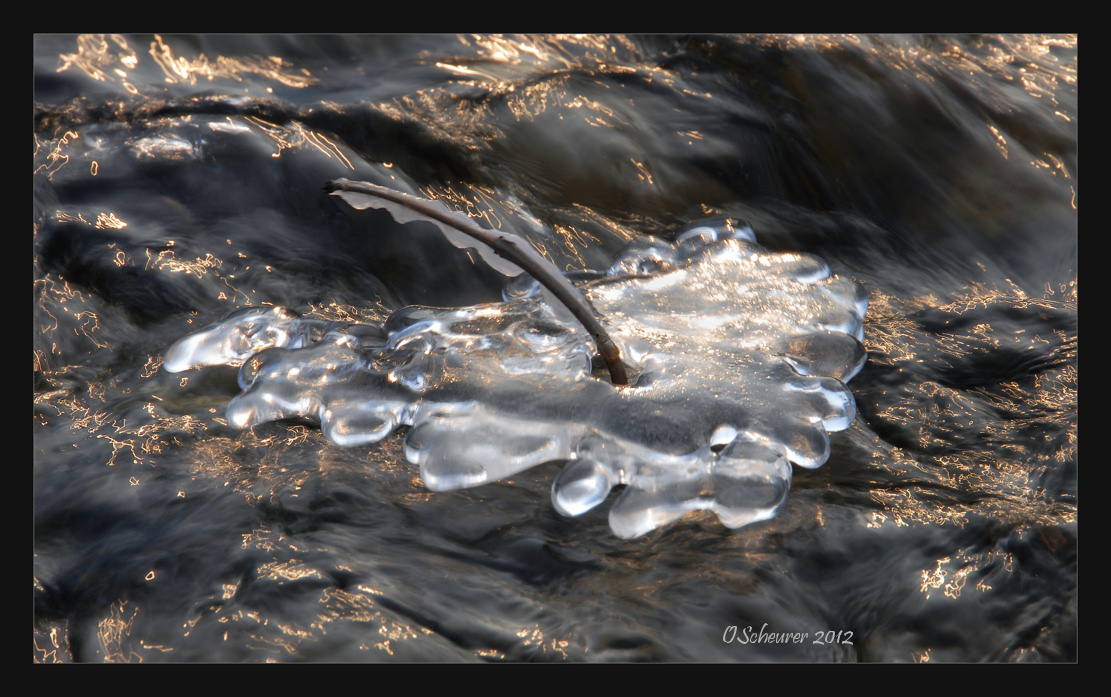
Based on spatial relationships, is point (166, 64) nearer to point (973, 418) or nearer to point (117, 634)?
point (117, 634)

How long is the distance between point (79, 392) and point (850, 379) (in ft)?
5.19

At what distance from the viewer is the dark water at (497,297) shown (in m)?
1.26

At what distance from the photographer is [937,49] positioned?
9.02ft

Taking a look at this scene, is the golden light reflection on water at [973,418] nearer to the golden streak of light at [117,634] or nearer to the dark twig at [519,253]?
the dark twig at [519,253]

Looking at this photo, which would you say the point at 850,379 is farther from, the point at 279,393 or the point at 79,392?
the point at 79,392

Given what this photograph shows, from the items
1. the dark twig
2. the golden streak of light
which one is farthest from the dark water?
the dark twig

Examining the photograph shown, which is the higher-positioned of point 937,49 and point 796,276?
point 937,49

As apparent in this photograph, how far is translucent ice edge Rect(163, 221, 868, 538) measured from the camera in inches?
53.1

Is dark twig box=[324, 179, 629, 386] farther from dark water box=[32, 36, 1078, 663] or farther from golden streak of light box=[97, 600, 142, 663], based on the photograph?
golden streak of light box=[97, 600, 142, 663]

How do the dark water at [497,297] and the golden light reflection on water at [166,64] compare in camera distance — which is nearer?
the dark water at [497,297]

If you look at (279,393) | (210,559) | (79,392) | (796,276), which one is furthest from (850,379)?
(79,392)

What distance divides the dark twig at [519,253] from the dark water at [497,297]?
0.25m

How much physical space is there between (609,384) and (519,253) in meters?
0.30

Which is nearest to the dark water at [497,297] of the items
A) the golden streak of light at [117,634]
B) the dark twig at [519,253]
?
the golden streak of light at [117,634]
